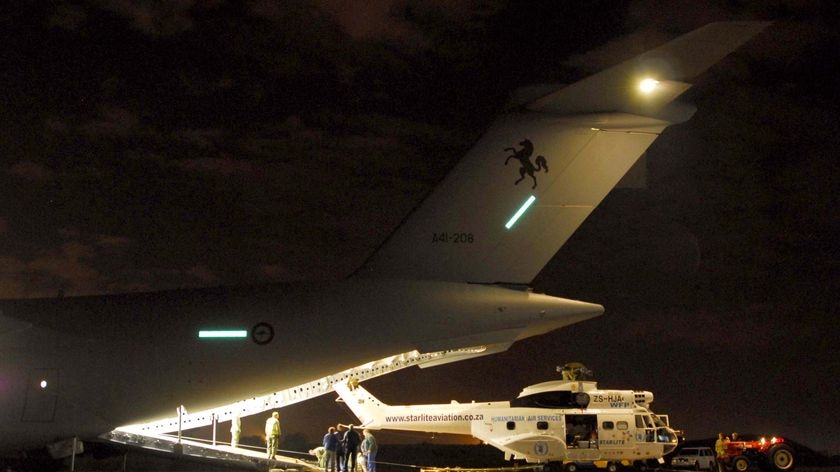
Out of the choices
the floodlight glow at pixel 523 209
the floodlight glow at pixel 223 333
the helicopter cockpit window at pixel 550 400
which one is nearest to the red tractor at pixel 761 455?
the helicopter cockpit window at pixel 550 400

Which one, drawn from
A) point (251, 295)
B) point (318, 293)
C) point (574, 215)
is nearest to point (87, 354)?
point (251, 295)

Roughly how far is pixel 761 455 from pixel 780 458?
379mm

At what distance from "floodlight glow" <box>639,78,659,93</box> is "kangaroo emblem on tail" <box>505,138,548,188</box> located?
116 centimetres

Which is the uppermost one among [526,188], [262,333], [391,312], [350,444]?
[526,188]

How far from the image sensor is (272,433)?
10922 millimetres

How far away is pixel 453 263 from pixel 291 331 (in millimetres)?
1709

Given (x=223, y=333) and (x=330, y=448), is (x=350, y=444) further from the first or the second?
(x=223, y=333)

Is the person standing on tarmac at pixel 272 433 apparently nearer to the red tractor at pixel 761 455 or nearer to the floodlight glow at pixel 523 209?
the floodlight glow at pixel 523 209

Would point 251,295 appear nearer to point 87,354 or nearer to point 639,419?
point 87,354

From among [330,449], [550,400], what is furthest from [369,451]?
[550,400]

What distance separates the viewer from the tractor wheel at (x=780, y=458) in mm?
16688

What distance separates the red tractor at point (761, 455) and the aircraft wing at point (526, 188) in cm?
1187

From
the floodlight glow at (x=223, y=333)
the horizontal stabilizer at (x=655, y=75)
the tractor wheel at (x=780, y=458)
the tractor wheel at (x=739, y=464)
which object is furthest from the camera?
the tractor wheel at (x=739, y=464)

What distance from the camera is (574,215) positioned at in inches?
297
